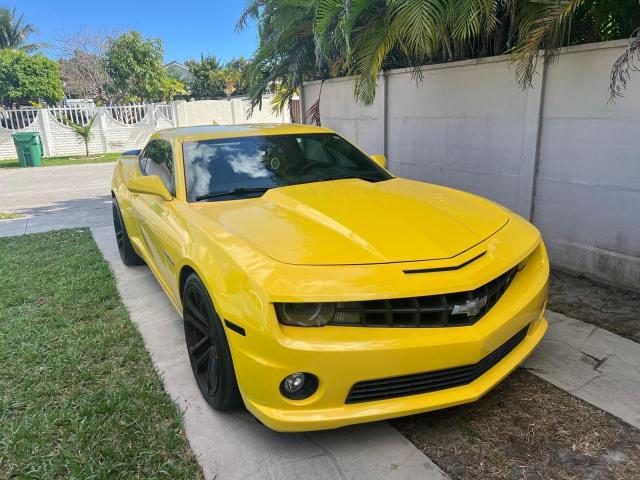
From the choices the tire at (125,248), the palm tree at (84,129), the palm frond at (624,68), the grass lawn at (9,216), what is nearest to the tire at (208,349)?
the tire at (125,248)

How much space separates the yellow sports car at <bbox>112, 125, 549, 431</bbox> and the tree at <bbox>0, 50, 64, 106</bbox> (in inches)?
963

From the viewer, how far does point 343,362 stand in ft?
6.76

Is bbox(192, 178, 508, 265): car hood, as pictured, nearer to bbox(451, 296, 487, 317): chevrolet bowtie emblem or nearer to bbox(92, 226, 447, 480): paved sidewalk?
bbox(451, 296, 487, 317): chevrolet bowtie emblem

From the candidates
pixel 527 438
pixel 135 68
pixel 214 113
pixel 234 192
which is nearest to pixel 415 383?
pixel 527 438

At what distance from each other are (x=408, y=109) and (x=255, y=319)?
4.86 metres

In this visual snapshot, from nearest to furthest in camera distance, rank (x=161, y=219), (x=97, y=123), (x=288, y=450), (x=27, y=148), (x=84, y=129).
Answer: (x=288, y=450)
(x=161, y=219)
(x=27, y=148)
(x=84, y=129)
(x=97, y=123)

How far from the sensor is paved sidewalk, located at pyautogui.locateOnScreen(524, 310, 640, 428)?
2.66 m

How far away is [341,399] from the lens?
2.15 meters

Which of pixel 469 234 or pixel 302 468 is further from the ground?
pixel 469 234

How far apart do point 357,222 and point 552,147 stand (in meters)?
2.83

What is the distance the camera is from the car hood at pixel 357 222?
2.32m

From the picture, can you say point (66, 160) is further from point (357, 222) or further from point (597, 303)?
point (597, 303)

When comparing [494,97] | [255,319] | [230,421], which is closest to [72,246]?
[230,421]

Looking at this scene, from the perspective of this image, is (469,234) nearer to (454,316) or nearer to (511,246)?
(511,246)
